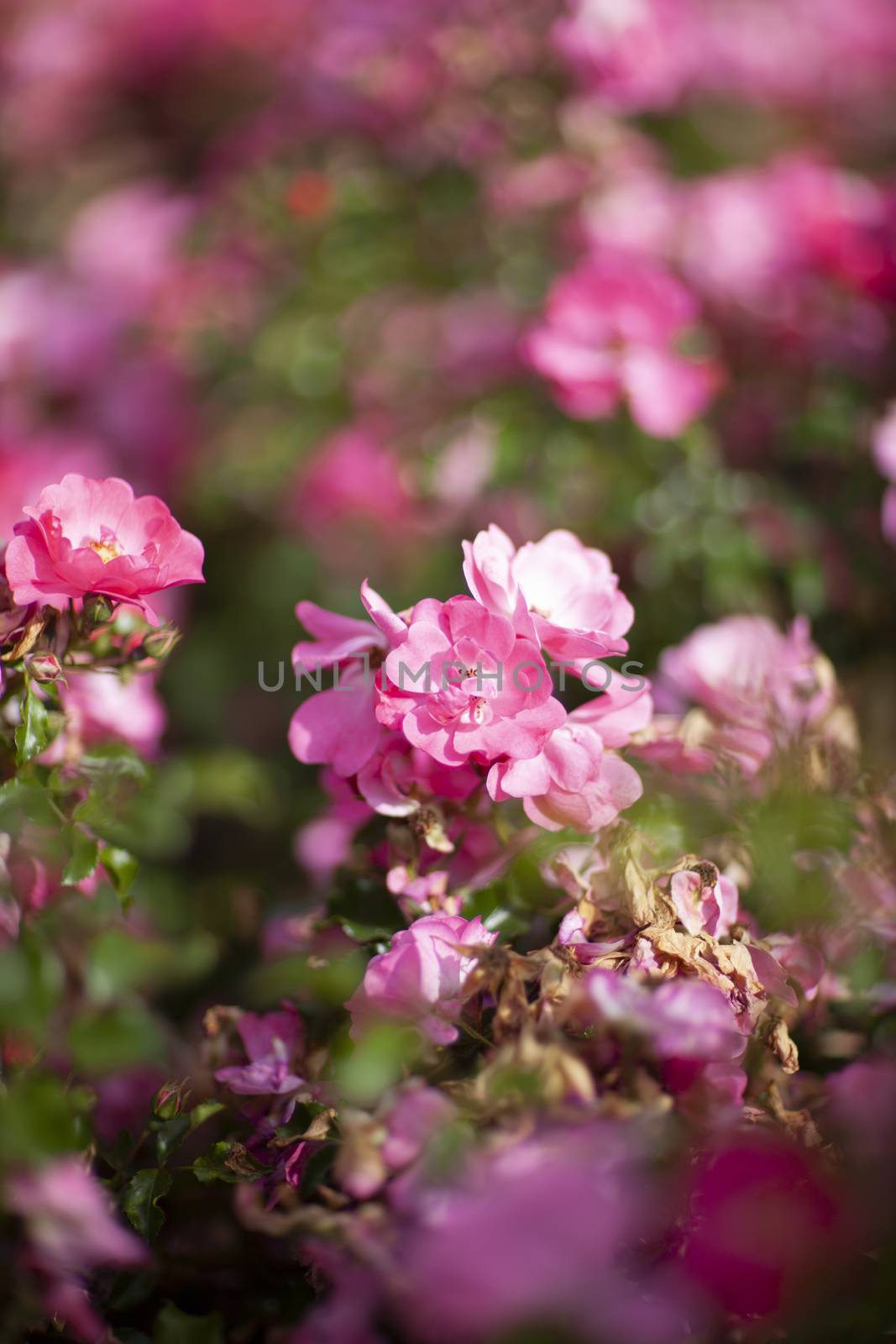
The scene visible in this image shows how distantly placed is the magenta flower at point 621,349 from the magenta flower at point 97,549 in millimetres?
571

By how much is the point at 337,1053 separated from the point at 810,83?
6.77 ft

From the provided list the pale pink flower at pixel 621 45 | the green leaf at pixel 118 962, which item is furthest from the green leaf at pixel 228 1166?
the pale pink flower at pixel 621 45

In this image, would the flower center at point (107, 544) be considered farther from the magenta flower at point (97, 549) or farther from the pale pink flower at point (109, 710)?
the pale pink flower at point (109, 710)

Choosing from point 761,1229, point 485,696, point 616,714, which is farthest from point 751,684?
point 761,1229

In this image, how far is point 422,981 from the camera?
0.65 m

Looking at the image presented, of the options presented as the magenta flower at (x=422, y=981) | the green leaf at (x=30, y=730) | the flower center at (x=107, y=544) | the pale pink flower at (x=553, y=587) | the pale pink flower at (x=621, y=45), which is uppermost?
the pale pink flower at (x=621, y=45)

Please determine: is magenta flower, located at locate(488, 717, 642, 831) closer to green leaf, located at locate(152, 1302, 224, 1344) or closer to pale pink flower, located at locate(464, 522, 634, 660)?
pale pink flower, located at locate(464, 522, 634, 660)

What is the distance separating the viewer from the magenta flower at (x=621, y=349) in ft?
3.82

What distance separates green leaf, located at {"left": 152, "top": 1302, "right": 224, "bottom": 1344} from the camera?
0.60 metres

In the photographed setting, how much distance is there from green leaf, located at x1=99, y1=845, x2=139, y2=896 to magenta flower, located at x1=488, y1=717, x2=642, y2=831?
0.95 ft

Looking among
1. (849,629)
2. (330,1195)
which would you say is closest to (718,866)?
(330,1195)

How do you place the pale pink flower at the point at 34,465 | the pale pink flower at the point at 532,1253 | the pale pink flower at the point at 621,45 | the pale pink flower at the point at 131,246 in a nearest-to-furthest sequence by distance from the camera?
1. the pale pink flower at the point at 532,1253
2. the pale pink flower at the point at 621,45
3. the pale pink flower at the point at 34,465
4. the pale pink flower at the point at 131,246

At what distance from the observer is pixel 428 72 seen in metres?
1.42

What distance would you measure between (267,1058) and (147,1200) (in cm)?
12
